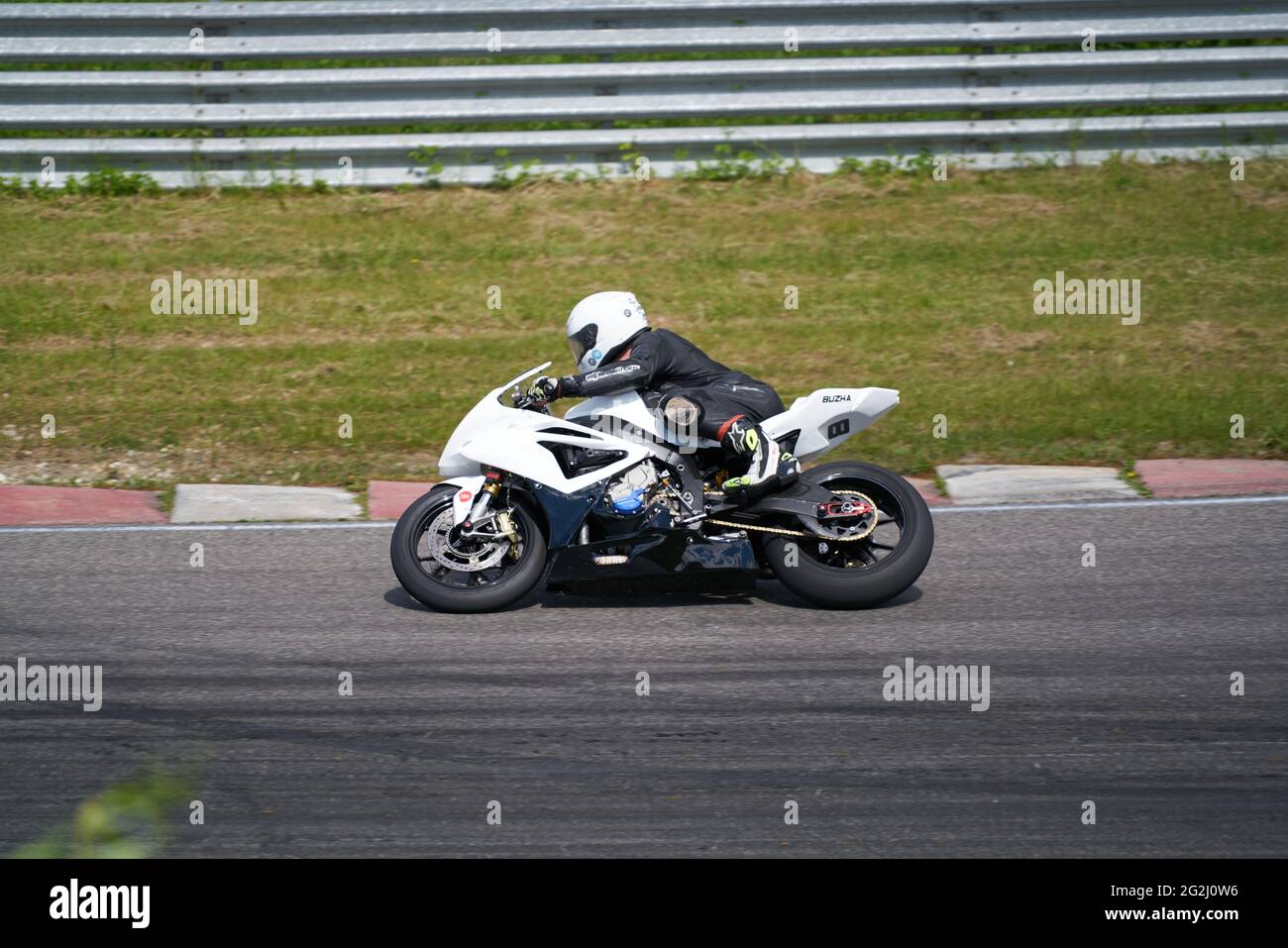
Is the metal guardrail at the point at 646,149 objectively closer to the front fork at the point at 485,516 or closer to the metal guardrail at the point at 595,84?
the metal guardrail at the point at 595,84

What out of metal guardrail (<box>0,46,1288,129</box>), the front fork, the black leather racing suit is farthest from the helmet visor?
metal guardrail (<box>0,46,1288,129</box>)

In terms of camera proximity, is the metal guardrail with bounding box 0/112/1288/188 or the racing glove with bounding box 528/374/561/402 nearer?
the racing glove with bounding box 528/374/561/402

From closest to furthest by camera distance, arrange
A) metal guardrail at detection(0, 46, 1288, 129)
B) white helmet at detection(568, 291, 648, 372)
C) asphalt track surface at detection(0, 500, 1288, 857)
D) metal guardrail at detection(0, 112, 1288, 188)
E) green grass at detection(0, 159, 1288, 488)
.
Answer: asphalt track surface at detection(0, 500, 1288, 857)
white helmet at detection(568, 291, 648, 372)
green grass at detection(0, 159, 1288, 488)
metal guardrail at detection(0, 46, 1288, 129)
metal guardrail at detection(0, 112, 1288, 188)

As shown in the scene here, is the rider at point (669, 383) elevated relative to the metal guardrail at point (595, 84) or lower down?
lower down

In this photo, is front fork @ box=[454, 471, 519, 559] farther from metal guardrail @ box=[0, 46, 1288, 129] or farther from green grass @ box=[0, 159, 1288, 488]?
metal guardrail @ box=[0, 46, 1288, 129]

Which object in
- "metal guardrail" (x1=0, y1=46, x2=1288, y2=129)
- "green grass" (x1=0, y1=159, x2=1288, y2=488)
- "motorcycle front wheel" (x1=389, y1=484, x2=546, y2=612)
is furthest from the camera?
"metal guardrail" (x1=0, y1=46, x2=1288, y2=129)

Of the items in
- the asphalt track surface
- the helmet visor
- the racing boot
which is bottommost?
the asphalt track surface

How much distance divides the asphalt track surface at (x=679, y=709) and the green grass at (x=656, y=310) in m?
1.76

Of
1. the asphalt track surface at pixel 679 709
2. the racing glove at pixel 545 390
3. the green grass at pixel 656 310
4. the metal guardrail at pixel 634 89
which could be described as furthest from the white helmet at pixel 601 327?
the metal guardrail at pixel 634 89

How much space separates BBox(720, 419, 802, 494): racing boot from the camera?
6281 mm

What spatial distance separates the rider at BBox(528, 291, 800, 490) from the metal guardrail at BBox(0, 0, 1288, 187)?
592 cm

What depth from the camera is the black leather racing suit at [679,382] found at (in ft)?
20.8

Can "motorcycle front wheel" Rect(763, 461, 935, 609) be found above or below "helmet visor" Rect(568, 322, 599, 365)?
below
